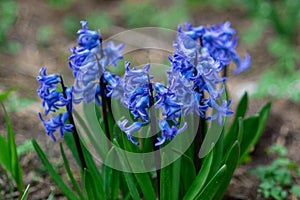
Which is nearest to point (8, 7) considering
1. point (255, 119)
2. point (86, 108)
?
point (86, 108)

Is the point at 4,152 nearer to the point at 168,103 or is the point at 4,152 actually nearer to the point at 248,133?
the point at 168,103

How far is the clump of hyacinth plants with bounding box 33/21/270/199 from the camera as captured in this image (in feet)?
6.40

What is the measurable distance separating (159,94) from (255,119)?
3.03ft

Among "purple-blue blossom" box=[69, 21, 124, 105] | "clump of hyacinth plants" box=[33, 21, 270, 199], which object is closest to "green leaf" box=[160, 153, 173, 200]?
"clump of hyacinth plants" box=[33, 21, 270, 199]

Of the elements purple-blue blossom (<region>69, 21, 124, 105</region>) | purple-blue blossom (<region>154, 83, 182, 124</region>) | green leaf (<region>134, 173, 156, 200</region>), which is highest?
purple-blue blossom (<region>69, 21, 124, 105</region>)

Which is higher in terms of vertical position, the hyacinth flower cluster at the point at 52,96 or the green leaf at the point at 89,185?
the hyacinth flower cluster at the point at 52,96

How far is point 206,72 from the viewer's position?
2004mm

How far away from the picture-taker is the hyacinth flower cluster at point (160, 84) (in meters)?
1.92

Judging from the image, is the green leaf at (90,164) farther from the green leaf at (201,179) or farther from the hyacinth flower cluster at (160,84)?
the green leaf at (201,179)

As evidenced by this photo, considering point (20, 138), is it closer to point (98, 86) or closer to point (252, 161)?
point (98, 86)

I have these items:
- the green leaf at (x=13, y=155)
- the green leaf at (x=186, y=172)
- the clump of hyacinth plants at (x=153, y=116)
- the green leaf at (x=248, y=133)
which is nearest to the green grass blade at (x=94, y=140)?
the clump of hyacinth plants at (x=153, y=116)

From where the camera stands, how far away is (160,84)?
195cm

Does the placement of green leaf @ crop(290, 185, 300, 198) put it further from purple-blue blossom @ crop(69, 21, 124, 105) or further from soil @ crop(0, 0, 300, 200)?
purple-blue blossom @ crop(69, 21, 124, 105)

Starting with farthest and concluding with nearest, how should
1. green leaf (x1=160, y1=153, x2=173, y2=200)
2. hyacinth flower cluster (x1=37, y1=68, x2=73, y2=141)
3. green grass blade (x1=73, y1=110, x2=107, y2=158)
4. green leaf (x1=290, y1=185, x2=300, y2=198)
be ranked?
green leaf (x1=290, y1=185, x2=300, y2=198), green grass blade (x1=73, y1=110, x2=107, y2=158), hyacinth flower cluster (x1=37, y1=68, x2=73, y2=141), green leaf (x1=160, y1=153, x2=173, y2=200)
